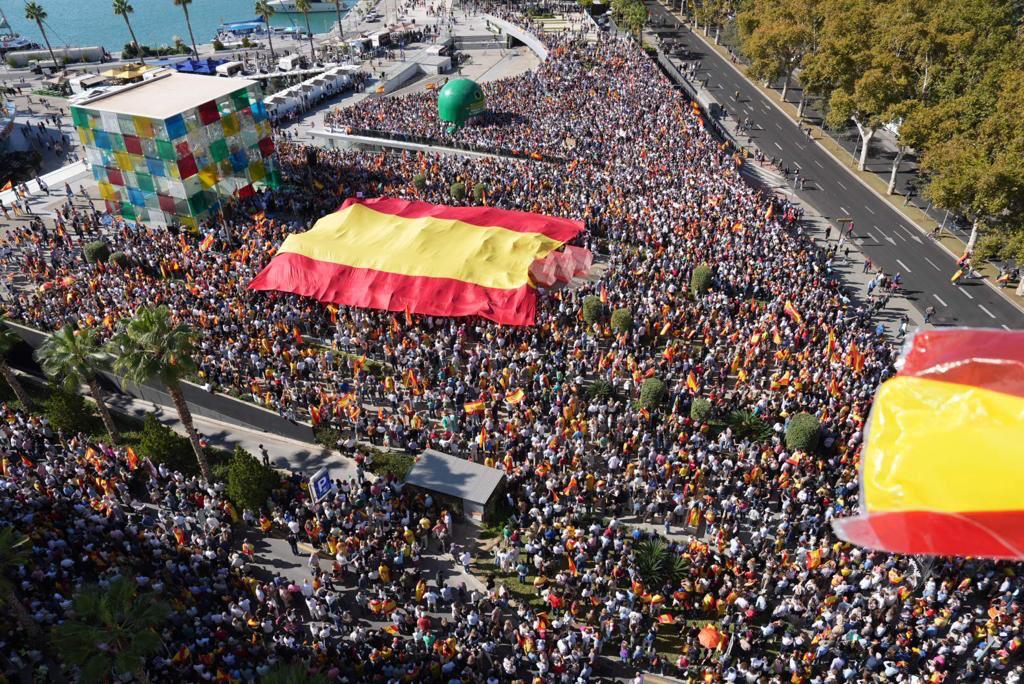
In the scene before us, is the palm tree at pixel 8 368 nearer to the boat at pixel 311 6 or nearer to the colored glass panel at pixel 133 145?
the colored glass panel at pixel 133 145

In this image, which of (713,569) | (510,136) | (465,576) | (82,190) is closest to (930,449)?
(713,569)

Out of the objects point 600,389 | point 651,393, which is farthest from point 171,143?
point 651,393

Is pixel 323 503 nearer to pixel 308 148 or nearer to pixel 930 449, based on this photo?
pixel 930 449

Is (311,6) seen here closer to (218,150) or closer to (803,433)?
(218,150)

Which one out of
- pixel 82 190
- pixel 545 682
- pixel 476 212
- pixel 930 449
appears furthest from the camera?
pixel 82 190

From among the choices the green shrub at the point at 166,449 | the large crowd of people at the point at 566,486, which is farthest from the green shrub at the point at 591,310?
the green shrub at the point at 166,449

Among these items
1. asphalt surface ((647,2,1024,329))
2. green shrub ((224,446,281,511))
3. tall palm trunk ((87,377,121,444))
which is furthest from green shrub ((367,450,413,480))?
asphalt surface ((647,2,1024,329))

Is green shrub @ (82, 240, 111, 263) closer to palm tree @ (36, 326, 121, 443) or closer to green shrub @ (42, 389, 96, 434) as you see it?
green shrub @ (42, 389, 96, 434)

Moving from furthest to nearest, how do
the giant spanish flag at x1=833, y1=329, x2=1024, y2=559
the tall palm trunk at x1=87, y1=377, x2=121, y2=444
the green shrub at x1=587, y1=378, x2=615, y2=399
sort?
1. the green shrub at x1=587, y1=378, x2=615, y2=399
2. the tall palm trunk at x1=87, y1=377, x2=121, y2=444
3. the giant spanish flag at x1=833, y1=329, x2=1024, y2=559
